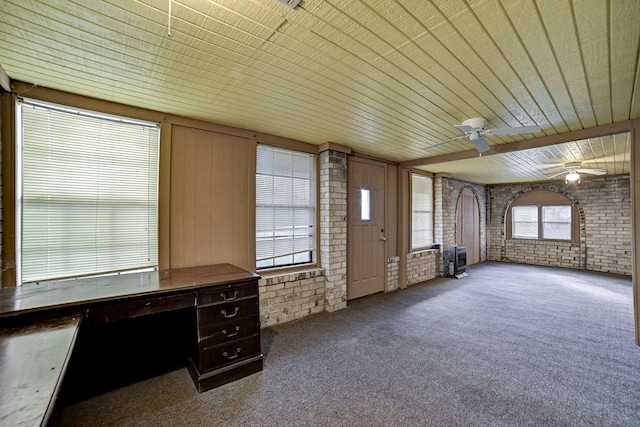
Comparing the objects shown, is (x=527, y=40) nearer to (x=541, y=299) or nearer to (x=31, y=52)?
(x=31, y=52)

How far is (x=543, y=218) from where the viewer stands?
7.66m

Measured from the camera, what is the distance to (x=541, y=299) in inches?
181

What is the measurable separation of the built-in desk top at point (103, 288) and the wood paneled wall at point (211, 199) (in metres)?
0.39

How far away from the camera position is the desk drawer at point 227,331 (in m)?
2.20

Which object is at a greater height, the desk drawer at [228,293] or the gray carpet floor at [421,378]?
the desk drawer at [228,293]

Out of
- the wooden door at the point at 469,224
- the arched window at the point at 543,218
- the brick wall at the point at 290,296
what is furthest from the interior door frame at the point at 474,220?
the brick wall at the point at 290,296

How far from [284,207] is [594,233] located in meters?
8.28

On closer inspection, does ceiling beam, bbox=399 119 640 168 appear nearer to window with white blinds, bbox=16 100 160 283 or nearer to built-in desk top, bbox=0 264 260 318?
built-in desk top, bbox=0 264 260 318

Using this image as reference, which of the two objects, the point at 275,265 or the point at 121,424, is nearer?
the point at 121,424

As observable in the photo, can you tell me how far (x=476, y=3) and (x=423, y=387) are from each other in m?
2.72

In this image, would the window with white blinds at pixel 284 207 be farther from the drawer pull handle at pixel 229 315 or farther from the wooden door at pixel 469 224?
the wooden door at pixel 469 224

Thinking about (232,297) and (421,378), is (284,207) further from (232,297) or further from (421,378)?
(421,378)

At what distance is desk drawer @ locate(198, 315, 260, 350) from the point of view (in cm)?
220

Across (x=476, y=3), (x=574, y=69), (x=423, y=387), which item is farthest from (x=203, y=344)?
(x=574, y=69)
